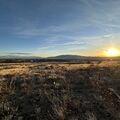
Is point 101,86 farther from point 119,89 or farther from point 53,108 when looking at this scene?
point 53,108

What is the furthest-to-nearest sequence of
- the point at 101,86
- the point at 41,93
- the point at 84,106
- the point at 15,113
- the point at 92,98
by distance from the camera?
the point at 101,86 → the point at 41,93 → the point at 92,98 → the point at 84,106 → the point at 15,113

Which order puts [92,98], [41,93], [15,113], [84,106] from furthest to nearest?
[41,93], [92,98], [84,106], [15,113]

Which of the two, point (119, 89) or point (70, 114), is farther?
point (119, 89)

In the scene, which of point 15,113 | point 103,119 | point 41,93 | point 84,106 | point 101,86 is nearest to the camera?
point 103,119

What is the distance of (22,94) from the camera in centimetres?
1081

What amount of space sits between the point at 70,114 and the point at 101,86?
15.6ft

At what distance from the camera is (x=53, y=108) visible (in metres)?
8.19

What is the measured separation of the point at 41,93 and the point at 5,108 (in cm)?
266

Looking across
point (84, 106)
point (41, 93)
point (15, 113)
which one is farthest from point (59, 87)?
point (15, 113)

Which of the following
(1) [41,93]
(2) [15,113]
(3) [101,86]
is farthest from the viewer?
(3) [101,86]

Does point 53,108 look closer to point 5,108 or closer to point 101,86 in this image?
point 5,108

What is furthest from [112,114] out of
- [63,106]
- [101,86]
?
[101,86]

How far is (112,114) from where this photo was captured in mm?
7719

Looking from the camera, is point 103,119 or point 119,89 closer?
point 103,119
